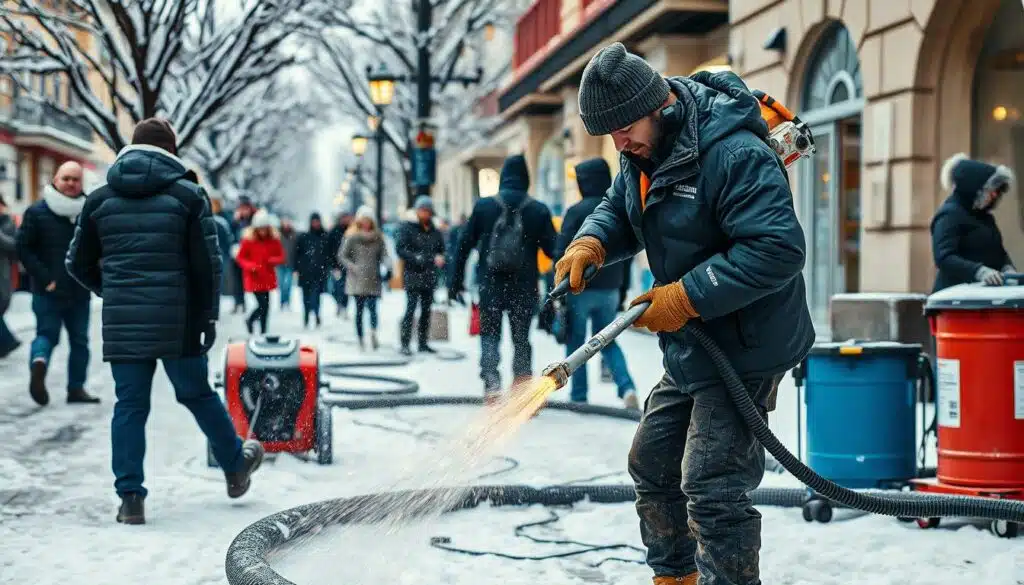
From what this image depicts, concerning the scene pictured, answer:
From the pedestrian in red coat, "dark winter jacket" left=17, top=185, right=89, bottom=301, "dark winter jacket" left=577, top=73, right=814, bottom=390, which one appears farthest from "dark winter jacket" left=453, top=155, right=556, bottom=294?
the pedestrian in red coat

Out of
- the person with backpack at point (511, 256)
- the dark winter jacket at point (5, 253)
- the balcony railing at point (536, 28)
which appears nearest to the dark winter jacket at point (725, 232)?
the person with backpack at point (511, 256)

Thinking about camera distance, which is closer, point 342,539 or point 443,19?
point 342,539

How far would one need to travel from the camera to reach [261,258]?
56.4ft

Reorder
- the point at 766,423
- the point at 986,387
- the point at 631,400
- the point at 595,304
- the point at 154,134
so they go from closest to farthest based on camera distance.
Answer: the point at 766,423
the point at 986,387
the point at 154,134
the point at 631,400
the point at 595,304

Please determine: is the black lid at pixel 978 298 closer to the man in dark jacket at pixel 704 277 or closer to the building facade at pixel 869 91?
the man in dark jacket at pixel 704 277

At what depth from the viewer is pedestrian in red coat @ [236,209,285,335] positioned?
17.1 m

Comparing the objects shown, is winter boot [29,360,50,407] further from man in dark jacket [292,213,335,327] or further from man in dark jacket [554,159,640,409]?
man in dark jacket [292,213,335,327]

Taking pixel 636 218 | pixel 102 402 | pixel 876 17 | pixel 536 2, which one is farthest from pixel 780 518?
pixel 536 2

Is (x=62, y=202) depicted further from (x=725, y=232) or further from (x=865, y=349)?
(x=725, y=232)

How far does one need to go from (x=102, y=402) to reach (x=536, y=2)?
709 inches

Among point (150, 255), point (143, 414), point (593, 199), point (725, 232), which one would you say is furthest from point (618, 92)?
point (593, 199)

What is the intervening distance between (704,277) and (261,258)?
1381 cm

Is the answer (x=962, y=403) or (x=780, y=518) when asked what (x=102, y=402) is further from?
(x=962, y=403)

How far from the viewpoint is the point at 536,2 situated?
27.2 m
